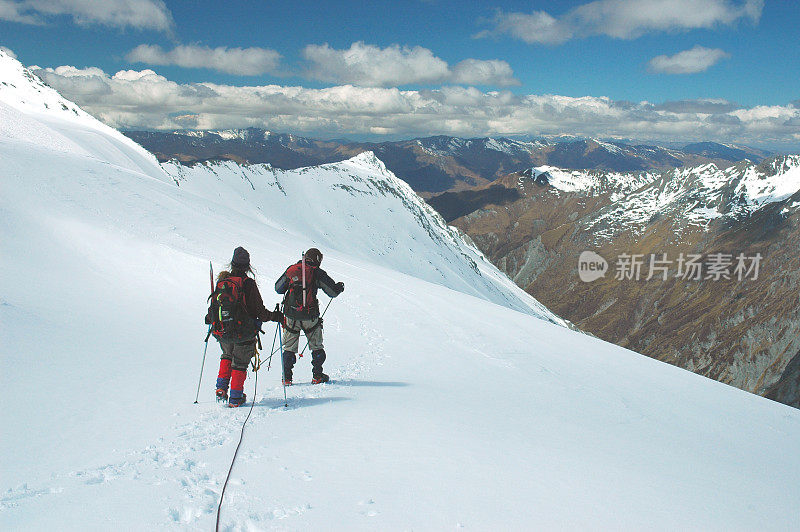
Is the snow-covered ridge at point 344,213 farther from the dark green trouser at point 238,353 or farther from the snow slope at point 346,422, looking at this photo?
the dark green trouser at point 238,353

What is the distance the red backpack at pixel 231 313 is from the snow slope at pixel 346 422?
123 centimetres

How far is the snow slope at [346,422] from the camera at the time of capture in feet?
15.3

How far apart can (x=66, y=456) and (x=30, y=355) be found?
11.9ft

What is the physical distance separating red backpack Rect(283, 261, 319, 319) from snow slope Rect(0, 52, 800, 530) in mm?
1544

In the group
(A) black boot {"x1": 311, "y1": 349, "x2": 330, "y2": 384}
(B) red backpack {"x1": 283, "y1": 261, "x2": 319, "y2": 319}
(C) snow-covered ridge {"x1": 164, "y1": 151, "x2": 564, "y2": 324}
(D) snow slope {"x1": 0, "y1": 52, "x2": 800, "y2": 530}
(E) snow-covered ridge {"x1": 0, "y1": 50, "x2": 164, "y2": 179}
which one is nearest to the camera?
(D) snow slope {"x1": 0, "y1": 52, "x2": 800, "y2": 530}

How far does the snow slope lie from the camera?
4652 millimetres

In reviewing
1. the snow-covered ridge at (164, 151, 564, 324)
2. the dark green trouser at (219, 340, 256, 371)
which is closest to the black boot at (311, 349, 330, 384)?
the dark green trouser at (219, 340, 256, 371)

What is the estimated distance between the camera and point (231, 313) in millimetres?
7938

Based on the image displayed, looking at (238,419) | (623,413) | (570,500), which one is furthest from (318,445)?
(623,413)

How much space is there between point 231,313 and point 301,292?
6.10ft

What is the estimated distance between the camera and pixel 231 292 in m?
7.96

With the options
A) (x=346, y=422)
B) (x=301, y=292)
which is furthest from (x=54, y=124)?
(x=346, y=422)

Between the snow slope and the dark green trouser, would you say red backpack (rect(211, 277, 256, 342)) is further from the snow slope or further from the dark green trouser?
the snow slope

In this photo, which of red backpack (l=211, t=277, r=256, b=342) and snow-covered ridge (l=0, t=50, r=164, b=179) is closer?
red backpack (l=211, t=277, r=256, b=342)
